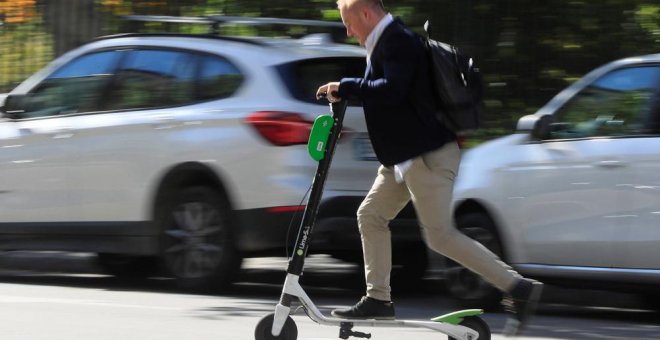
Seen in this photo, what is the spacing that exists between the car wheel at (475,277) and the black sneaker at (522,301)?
80.5 inches

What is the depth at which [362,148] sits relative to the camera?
28.7ft

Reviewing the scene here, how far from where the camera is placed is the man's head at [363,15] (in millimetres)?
6059

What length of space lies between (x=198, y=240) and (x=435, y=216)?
3397mm

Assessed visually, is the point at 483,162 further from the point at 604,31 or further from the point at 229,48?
the point at 604,31

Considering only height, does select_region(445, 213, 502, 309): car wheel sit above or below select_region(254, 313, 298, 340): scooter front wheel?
below

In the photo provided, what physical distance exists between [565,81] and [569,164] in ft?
16.6

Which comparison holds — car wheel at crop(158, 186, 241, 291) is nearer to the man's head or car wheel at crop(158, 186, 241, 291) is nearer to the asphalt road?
the asphalt road

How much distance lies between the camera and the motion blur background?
12484 mm

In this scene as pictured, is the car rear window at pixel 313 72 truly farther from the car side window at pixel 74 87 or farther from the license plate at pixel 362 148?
the car side window at pixel 74 87

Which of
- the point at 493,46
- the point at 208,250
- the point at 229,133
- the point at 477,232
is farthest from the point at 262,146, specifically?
the point at 493,46

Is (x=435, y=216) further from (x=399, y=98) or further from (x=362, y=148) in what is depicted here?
(x=362, y=148)

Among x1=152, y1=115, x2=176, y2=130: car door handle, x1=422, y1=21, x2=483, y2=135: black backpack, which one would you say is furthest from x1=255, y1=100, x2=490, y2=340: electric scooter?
x1=152, y1=115, x2=176, y2=130: car door handle

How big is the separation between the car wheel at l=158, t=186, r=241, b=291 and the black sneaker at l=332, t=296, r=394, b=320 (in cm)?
295

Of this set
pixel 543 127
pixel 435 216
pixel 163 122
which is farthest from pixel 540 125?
pixel 163 122
